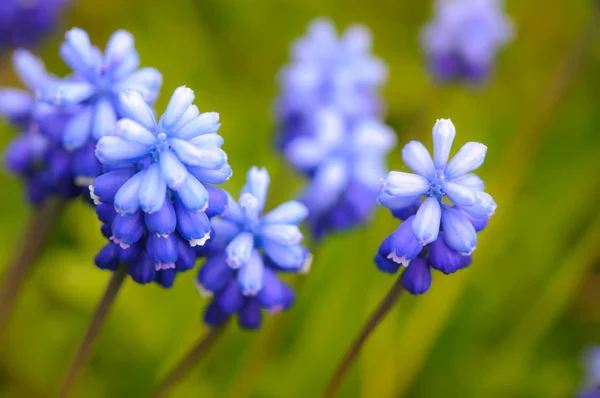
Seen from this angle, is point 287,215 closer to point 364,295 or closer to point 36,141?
point 36,141

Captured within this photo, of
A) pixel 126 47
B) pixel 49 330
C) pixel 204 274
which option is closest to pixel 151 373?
pixel 49 330

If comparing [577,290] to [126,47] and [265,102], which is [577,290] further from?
[126,47]

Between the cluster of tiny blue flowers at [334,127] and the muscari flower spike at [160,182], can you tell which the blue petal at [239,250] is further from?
the cluster of tiny blue flowers at [334,127]

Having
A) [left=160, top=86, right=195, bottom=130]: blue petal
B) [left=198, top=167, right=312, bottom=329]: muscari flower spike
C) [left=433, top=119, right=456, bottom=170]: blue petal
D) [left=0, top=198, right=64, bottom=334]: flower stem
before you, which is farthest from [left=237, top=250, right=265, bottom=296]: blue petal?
[left=0, top=198, right=64, bottom=334]: flower stem

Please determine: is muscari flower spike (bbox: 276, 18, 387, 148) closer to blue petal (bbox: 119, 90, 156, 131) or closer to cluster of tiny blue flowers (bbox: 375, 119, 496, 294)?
cluster of tiny blue flowers (bbox: 375, 119, 496, 294)

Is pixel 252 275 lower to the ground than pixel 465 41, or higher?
lower

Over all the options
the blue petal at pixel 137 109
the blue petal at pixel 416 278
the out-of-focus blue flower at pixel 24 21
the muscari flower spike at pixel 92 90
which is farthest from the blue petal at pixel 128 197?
the out-of-focus blue flower at pixel 24 21

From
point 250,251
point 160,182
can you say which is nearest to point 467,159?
point 250,251
